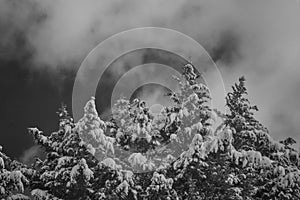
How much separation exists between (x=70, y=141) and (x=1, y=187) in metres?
3.78

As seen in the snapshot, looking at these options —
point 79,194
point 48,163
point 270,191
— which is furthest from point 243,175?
point 48,163

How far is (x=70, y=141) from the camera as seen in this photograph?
68.8 feet

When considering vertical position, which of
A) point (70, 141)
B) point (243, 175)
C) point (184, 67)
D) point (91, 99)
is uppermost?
point (184, 67)

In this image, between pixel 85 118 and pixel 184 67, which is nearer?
pixel 85 118

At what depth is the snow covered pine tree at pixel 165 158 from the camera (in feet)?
65.4

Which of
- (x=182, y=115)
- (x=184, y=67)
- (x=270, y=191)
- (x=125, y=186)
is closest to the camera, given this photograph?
(x=125, y=186)

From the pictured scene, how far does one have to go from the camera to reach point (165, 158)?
21812mm

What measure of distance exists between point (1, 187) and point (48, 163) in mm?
2905

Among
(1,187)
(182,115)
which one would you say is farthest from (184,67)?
(1,187)

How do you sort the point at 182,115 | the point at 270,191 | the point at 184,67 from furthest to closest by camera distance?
the point at 184,67 < the point at 182,115 < the point at 270,191

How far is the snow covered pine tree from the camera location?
19922 mm

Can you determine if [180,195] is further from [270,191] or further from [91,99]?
[91,99]

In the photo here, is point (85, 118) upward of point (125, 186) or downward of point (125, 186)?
upward

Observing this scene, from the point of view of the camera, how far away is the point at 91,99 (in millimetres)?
20891
